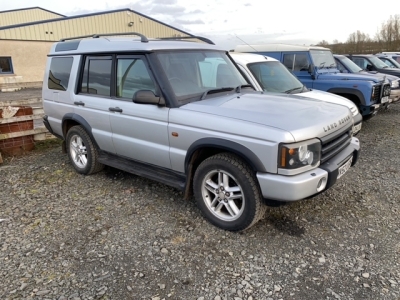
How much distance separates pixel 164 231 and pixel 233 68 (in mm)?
2501

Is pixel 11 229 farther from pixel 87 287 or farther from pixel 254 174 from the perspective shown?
pixel 254 174

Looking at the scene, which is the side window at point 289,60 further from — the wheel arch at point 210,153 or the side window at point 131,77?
the wheel arch at point 210,153

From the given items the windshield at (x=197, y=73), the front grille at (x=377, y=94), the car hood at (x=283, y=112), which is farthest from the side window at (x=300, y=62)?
the car hood at (x=283, y=112)

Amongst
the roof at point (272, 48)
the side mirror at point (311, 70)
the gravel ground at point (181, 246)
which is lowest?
the gravel ground at point (181, 246)

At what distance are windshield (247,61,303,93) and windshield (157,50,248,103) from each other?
197 cm

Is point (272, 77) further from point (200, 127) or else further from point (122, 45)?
point (200, 127)

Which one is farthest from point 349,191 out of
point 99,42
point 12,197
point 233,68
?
point 12,197

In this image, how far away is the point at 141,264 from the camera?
9.87ft

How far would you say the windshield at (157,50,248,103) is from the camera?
3768 mm

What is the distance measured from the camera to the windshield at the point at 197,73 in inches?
148

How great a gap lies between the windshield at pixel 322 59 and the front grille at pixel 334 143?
5541 millimetres

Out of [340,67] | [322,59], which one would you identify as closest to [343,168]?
[322,59]

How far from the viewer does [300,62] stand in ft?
28.6

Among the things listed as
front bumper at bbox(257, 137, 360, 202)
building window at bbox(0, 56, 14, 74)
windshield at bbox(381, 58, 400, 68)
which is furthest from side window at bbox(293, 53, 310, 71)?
building window at bbox(0, 56, 14, 74)
